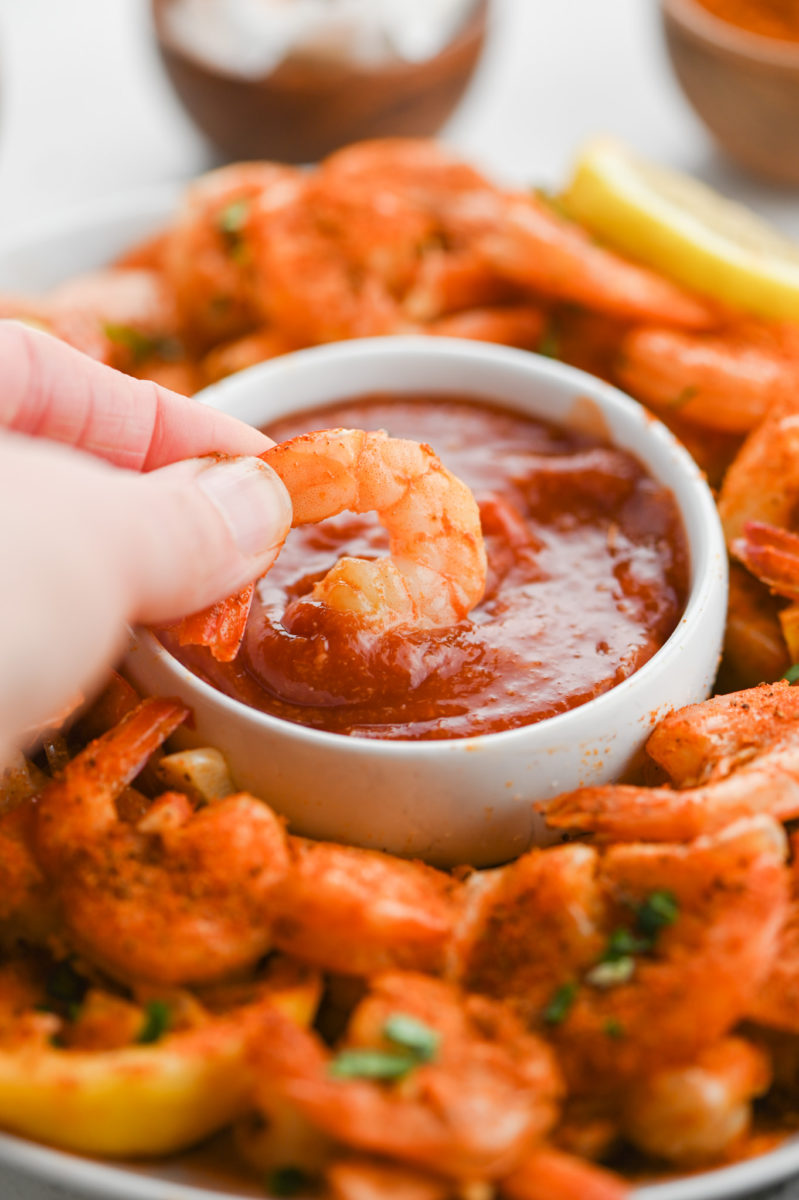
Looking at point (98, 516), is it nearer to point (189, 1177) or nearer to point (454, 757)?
point (454, 757)

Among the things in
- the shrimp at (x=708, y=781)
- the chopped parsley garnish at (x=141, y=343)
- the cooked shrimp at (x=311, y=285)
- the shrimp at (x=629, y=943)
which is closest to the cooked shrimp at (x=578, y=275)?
the cooked shrimp at (x=311, y=285)

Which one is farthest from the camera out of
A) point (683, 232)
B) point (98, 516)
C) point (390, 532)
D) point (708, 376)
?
point (683, 232)

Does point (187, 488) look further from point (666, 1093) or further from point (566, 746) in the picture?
point (666, 1093)

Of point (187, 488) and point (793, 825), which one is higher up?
point (187, 488)

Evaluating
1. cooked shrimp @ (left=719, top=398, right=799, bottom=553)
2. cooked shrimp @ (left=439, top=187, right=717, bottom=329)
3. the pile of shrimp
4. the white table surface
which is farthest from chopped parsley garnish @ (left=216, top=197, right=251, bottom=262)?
the pile of shrimp

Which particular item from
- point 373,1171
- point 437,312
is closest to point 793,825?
point 373,1171

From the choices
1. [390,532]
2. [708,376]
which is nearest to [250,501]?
[390,532]

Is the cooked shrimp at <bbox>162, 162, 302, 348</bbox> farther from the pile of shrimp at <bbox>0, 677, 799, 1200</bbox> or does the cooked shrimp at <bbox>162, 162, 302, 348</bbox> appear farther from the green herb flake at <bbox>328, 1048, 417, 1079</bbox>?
the green herb flake at <bbox>328, 1048, 417, 1079</bbox>
